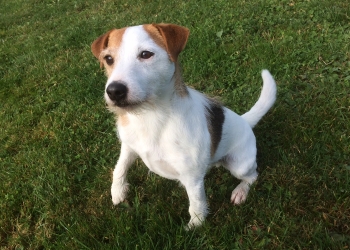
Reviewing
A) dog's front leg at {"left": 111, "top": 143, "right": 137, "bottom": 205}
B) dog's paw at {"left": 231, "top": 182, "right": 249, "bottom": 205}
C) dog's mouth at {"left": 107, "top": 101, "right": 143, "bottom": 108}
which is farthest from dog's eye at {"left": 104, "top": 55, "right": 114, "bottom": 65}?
dog's paw at {"left": 231, "top": 182, "right": 249, "bottom": 205}

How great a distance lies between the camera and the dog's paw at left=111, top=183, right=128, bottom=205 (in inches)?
129

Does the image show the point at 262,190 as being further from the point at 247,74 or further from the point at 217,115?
the point at 247,74

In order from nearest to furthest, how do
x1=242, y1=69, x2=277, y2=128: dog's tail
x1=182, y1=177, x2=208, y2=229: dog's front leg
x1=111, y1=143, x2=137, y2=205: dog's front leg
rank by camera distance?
x1=182, y1=177, x2=208, y2=229: dog's front leg
x1=111, y1=143, x2=137, y2=205: dog's front leg
x1=242, y1=69, x2=277, y2=128: dog's tail

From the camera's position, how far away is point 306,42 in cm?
517

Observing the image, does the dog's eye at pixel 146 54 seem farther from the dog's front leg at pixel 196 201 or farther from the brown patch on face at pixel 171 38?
the dog's front leg at pixel 196 201

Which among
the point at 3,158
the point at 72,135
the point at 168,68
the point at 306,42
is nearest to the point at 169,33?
the point at 168,68

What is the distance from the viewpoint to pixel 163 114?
2621 millimetres

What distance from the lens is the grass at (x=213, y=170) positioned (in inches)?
114

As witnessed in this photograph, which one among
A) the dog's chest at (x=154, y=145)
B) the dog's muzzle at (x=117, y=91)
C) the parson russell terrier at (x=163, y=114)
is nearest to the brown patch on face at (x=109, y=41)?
the parson russell terrier at (x=163, y=114)

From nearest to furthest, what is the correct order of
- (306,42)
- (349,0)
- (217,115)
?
(217,115), (306,42), (349,0)

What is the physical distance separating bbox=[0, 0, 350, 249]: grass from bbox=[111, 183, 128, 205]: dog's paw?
112mm

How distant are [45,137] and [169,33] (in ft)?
8.14

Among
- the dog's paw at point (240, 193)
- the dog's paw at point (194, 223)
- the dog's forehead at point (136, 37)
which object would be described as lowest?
the dog's paw at point (240, 193)

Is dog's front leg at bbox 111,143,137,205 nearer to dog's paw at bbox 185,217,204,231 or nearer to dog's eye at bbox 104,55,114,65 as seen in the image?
dog's paw at bbox 185,217,204,231
